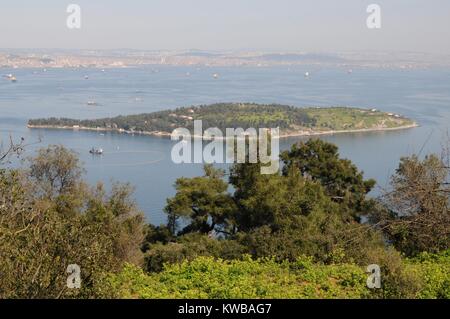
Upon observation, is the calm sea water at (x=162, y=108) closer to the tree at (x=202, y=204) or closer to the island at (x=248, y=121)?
the island at (x=248, y=121)

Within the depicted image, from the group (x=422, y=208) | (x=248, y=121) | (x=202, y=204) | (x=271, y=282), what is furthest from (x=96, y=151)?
(x=422, y=208)

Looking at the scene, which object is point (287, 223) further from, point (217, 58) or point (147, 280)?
point (217, 58)

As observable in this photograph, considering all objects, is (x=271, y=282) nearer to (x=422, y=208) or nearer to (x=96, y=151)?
(x=422, y=208)

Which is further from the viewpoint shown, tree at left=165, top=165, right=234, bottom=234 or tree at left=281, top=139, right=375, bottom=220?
tree at left=281, top=139, right=375, bottom=220

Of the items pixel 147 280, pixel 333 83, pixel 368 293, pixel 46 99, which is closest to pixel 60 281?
pixel 147 280

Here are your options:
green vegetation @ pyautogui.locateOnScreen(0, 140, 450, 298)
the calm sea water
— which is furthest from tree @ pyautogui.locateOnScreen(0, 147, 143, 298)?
the calm sea water

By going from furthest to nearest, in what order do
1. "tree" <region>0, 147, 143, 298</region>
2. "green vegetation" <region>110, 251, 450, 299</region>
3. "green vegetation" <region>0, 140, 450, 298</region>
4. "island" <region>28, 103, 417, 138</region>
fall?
"island" <region>28, 103, 417, 138</region>
"green vegetation" <region>110, 251, 450, 299</region>
"green vegetation" <region>0, 140, 450, 298</region>
"tree" <region>0, 147, 143, 298</region>

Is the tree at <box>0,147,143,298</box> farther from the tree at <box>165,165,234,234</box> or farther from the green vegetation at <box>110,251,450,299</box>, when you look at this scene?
the tree at <box>165,165,234,234</box>

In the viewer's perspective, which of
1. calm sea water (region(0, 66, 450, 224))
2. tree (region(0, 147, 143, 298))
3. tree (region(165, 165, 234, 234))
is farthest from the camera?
calm sea water (region(0, 66, 450, 224))
